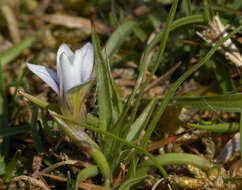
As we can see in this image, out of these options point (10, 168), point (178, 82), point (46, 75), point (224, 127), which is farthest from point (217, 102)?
point (10, 168)

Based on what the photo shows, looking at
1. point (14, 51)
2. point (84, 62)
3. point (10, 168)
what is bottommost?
point (10, 168)

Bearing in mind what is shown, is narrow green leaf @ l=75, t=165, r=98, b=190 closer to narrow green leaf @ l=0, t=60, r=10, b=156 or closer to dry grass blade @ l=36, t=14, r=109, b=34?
narrow green leaf @ l=0, t=60, r=10, b=156

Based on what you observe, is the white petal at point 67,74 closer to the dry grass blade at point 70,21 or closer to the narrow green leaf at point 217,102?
the narrow green leaf at point 217,102

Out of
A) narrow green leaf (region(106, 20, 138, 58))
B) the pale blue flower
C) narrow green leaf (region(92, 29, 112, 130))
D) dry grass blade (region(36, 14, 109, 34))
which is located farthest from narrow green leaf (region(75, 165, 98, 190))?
dry grass blade (region(36, 14, 109, 34))

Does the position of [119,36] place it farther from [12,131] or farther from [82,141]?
[82,141]

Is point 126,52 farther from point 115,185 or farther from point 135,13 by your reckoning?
point 115,185
